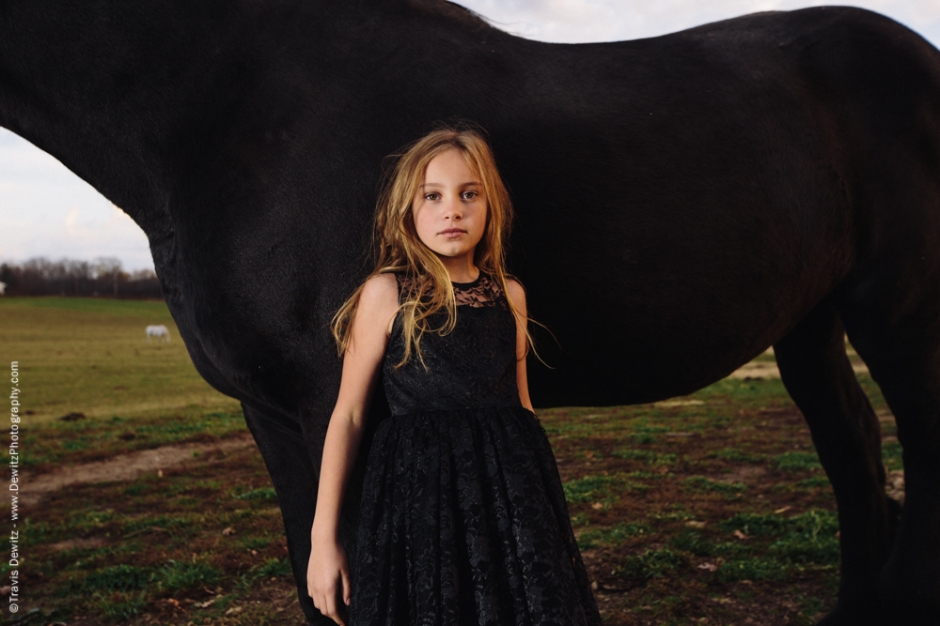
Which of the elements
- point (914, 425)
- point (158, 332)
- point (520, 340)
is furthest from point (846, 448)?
point (158, 332)

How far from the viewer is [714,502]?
4.45m

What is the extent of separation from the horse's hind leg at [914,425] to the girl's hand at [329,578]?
197 cm

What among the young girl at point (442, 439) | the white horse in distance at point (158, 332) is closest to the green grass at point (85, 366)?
the white horse in distance at point (158, 332)

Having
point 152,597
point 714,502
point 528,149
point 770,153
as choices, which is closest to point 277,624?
point 152,597

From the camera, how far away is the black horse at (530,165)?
4.91 ft

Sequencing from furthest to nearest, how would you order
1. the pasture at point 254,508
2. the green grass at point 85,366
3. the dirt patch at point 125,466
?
the green grass at point 85,366 → the dirt patch at point 125,466 → the pasture at point 254,508

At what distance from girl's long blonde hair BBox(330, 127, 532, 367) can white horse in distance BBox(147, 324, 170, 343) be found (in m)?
12.2

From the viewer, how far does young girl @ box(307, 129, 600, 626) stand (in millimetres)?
1259

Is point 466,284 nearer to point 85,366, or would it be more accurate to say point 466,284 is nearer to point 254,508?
point 254,508

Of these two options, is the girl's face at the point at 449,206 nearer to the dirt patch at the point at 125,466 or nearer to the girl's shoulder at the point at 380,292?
the girl's shoulder at the point at 380,292

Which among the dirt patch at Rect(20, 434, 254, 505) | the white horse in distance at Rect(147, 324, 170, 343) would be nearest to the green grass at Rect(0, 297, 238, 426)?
the white horse in distance at Rect(147, 324, 170, 343)

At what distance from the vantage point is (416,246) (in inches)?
55.0

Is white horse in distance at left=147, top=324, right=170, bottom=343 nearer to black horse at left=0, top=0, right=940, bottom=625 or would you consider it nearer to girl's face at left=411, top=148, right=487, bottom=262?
black horse at left=0, top=0, right=940, bottom=625

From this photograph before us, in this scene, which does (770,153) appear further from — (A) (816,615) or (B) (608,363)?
(A) (816,615)
